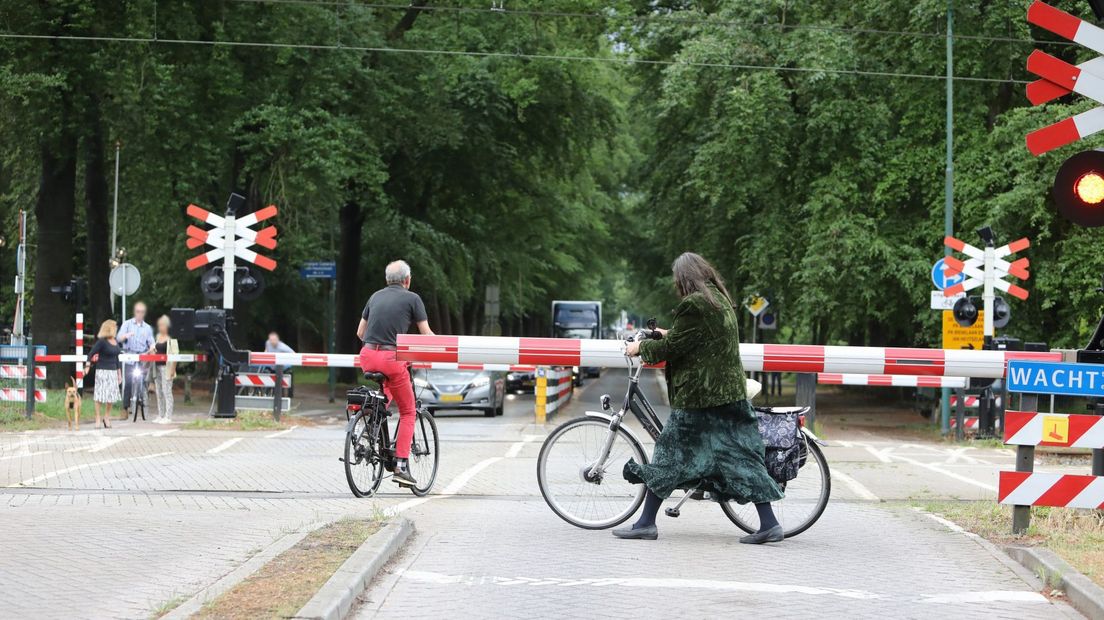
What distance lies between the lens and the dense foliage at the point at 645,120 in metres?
25.6

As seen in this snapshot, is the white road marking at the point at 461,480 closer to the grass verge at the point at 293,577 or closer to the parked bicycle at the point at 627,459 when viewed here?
the parked bicycle at the point at 627,459

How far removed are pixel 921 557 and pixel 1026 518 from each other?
101 cm

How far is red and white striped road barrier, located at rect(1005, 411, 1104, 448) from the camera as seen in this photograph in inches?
331

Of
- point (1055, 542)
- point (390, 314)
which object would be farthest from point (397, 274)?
point (1055, 542)

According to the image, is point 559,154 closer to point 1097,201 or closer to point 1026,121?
point 1026,121

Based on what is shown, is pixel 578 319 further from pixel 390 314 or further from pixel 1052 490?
pixel 1052 490

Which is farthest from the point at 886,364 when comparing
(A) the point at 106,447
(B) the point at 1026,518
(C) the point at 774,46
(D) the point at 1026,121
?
(C) the point at 774,46

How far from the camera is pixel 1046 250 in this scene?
25703 mm

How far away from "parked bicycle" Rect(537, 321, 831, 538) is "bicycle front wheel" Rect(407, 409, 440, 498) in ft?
7.17

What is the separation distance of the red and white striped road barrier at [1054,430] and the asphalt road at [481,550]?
75 cm

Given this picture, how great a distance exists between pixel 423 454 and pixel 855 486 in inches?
163

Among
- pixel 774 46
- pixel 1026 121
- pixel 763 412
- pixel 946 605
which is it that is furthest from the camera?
pixel 774 46

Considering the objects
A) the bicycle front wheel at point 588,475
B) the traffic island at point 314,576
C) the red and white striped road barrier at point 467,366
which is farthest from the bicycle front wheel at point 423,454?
the traffic island at point 314,576

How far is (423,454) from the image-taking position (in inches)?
435
